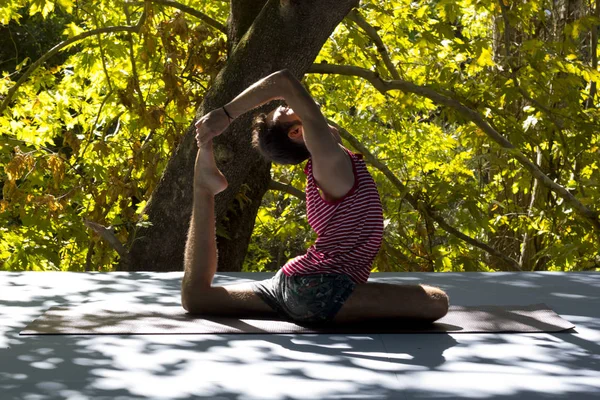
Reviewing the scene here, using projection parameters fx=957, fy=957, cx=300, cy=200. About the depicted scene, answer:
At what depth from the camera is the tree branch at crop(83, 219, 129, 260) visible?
19.6ft

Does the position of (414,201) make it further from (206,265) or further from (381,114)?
(206,265)

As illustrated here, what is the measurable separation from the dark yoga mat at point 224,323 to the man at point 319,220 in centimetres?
7

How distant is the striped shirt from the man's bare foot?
0.40 m

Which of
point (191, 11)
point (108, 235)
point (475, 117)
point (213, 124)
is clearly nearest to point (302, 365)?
point (213, 124)

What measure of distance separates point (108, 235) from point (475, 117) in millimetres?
2895

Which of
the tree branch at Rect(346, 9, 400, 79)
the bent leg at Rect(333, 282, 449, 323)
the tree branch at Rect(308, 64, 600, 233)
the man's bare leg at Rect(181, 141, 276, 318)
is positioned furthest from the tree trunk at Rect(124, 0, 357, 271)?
the bent leg at Rect(333, 282, 449, 323)

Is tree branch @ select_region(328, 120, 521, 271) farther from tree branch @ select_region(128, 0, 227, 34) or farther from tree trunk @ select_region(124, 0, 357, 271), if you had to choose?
tree trunk @ select_region(124, 0, 357, 271)

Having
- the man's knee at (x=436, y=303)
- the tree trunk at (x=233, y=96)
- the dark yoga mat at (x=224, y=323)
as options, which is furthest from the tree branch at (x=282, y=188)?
the man's knee at (x=436, y=303)

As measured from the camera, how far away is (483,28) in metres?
12.5

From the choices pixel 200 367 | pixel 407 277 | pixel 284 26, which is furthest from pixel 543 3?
pixel 200 367

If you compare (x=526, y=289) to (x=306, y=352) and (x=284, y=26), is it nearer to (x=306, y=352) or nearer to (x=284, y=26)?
(x=306, y=352)

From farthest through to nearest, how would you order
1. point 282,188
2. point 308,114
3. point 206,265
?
point 282,188, point 206,265, point 308,114

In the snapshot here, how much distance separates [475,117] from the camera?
721 centimetres

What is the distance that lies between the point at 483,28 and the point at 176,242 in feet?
23.8
